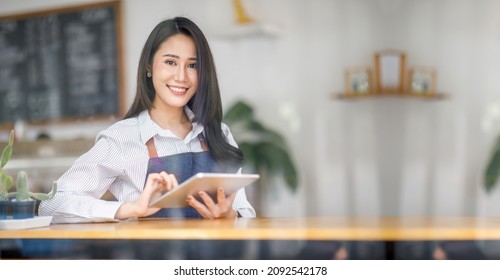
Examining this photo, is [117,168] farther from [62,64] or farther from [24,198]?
[62,64]

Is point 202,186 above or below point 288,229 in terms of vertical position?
above

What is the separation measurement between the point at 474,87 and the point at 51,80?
4.80 ft

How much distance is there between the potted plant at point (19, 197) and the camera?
7.32ft

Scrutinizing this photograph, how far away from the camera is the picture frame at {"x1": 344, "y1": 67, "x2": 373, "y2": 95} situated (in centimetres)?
229

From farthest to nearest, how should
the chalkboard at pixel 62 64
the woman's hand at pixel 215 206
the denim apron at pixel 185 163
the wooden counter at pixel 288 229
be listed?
the chalkboard at pixel 62 64 < the denim apron at pixel 185 163 < the woman's hand at pixel 215 206 < the wooden counter at pixel 288 229

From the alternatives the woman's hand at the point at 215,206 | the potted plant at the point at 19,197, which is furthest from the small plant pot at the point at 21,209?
the woman's hand at the point at 215,206

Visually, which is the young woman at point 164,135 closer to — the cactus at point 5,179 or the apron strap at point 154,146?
the apron strap at point 154,146

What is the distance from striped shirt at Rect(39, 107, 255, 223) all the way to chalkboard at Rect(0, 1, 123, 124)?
130 mm

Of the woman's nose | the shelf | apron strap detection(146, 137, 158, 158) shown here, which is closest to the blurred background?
the shelf

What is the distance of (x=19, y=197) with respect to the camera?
2.26 meters

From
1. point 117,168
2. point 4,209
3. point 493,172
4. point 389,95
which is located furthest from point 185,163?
point 493,172

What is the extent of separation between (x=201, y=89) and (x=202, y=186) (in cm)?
35

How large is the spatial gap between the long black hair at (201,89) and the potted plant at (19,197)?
41 cm
